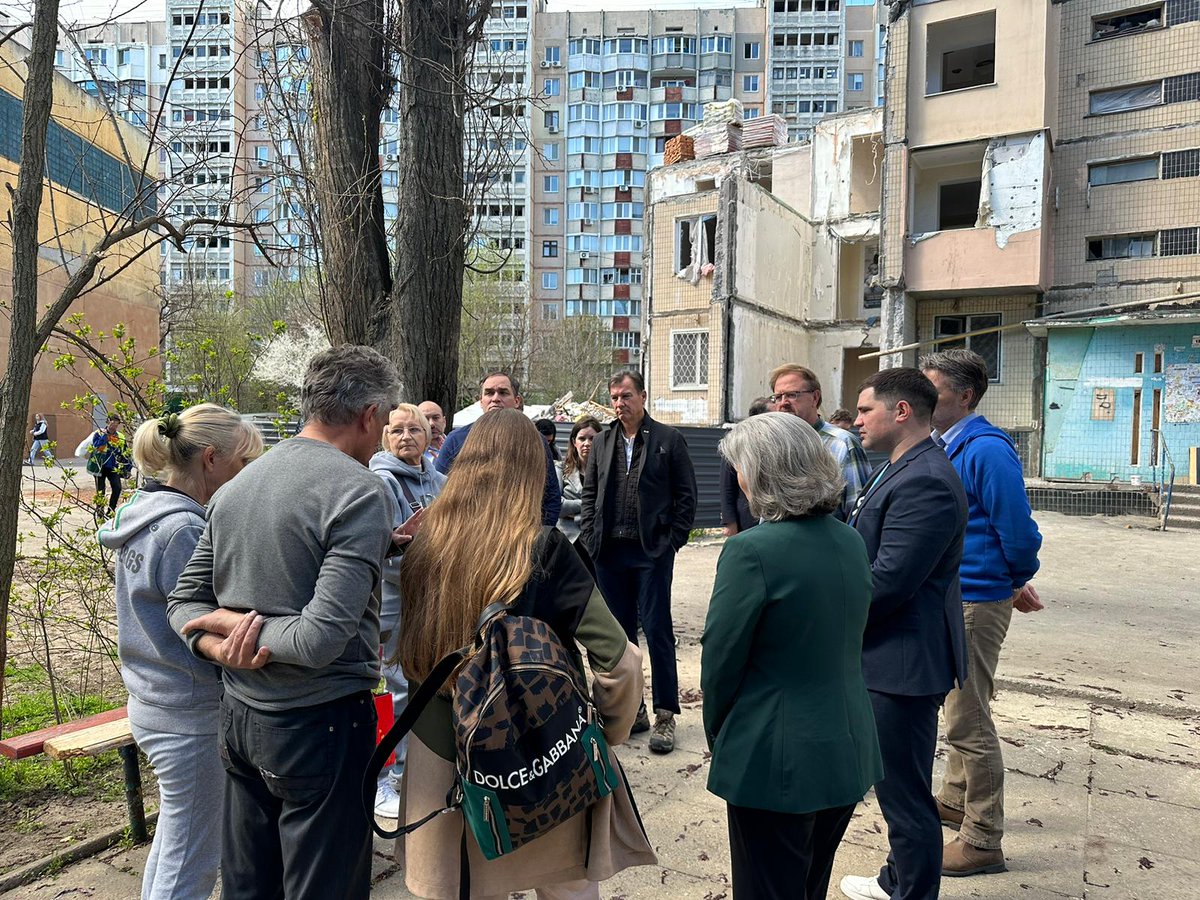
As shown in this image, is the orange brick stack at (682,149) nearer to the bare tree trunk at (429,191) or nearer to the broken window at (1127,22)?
the broken window at (1127,22)

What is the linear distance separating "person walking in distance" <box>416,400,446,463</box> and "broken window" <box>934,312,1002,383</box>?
62.2 feet

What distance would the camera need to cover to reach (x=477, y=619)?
203cm

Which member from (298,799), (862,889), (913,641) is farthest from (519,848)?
(862,889)

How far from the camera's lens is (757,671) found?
225 centimetres

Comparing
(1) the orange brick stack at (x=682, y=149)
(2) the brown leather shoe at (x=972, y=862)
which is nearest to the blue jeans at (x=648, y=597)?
(2) the brown leather shoe at (x=972, y=862)

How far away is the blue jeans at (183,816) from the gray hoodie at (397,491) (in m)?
1.30

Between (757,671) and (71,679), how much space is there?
571cm

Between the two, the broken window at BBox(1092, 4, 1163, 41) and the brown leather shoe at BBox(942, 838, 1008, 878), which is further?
the broken window at BBox(1092, 4, 1163, 41)

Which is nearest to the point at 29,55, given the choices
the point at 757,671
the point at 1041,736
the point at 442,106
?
the point at 442,106

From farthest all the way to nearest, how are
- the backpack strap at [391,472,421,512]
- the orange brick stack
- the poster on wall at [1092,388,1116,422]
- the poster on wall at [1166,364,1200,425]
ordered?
the orange brick stack
the poster on wall at [1092,388,1116,422]
the poster on wall at [1166,364,1200,425]
the backpack strap at [391,472,421,512]

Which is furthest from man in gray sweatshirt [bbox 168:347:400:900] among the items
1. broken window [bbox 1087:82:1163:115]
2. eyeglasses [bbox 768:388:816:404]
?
broken window [bbox 1087:82:1163:115]

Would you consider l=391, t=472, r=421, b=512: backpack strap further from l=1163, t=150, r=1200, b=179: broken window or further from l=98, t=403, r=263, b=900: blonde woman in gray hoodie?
l=1163, t=150, r=1200, b=179: broken window

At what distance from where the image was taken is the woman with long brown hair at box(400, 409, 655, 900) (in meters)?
2.06

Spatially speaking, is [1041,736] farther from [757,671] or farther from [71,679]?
[71,679]
